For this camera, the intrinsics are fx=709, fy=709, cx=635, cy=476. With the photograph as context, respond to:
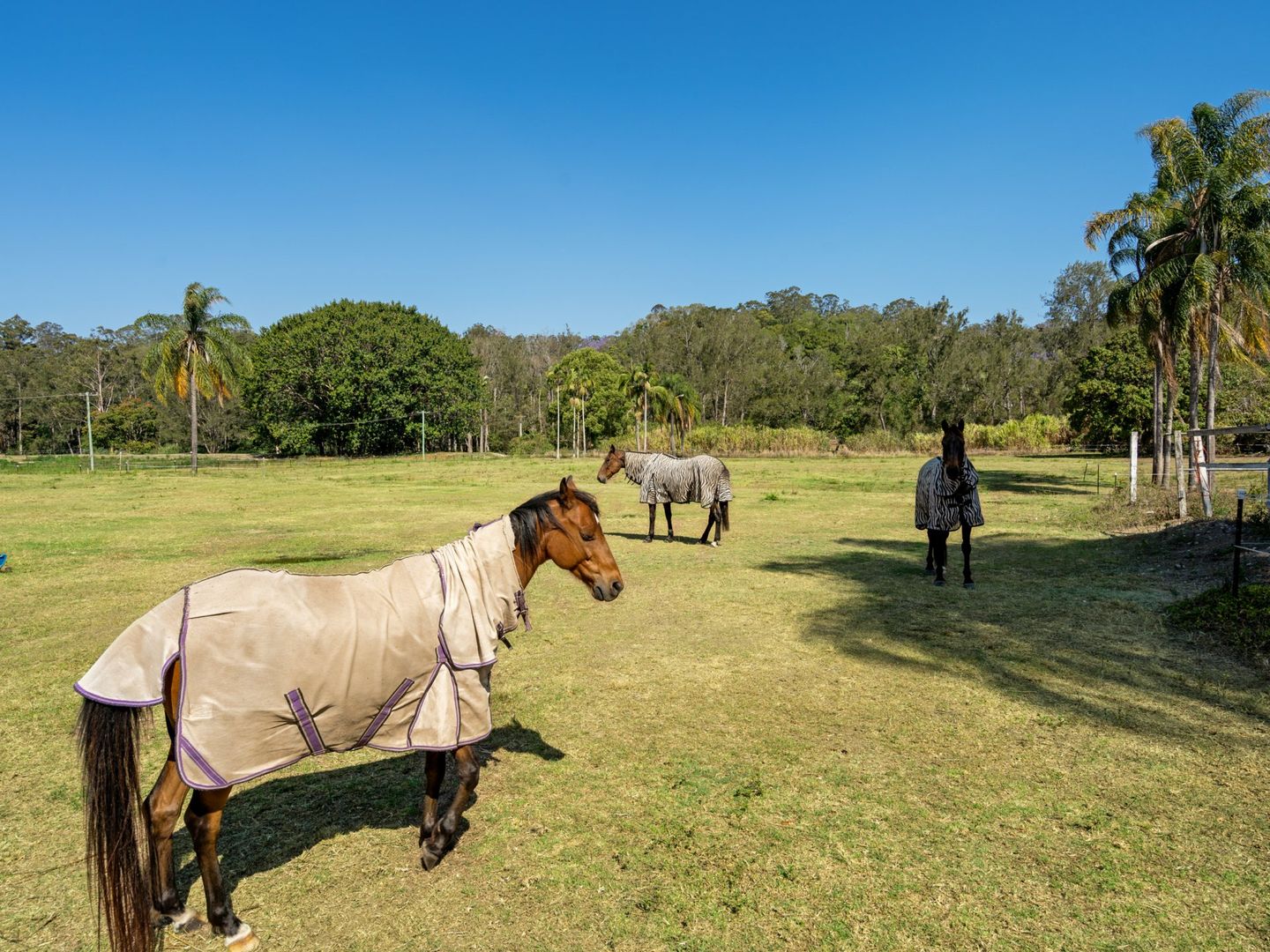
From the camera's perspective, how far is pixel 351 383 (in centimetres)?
5859

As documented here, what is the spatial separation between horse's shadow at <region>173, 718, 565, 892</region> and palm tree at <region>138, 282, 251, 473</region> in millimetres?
40737

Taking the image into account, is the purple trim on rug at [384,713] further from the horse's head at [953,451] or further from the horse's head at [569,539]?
the horse's head at [953,451]

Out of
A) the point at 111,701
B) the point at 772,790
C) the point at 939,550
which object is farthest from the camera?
the point at 939,550

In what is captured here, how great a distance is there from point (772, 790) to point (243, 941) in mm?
2941

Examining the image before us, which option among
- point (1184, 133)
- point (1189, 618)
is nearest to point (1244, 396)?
point (1184, 133)

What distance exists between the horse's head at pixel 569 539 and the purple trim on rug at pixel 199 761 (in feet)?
5.59

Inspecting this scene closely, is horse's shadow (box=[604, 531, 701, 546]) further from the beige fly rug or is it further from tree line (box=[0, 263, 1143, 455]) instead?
tree line (box=[0, 263, 1143, 455])

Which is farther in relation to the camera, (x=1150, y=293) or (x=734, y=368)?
(x=734, y=368)

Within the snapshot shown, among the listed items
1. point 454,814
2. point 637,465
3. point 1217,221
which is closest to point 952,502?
point 637,465

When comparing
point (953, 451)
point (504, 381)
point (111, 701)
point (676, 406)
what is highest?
point (504, 381)

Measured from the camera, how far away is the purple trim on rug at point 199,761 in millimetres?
2988

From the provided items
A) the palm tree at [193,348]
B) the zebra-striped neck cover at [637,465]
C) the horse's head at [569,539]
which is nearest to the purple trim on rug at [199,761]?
the horse's head at [569,539]

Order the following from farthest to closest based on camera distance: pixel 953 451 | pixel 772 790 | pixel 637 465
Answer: pixel 637 465 < pixel 953 451 < pixel 772 790

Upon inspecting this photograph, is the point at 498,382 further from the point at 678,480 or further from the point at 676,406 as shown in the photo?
the point at 678,480
